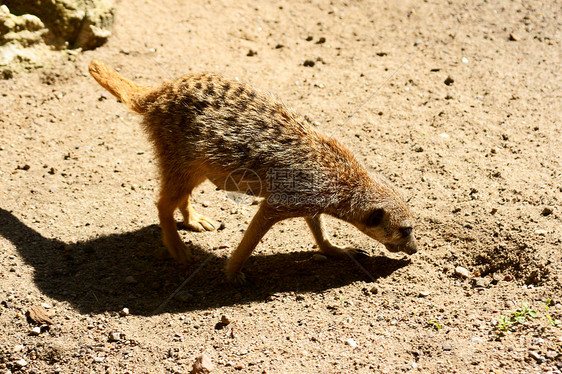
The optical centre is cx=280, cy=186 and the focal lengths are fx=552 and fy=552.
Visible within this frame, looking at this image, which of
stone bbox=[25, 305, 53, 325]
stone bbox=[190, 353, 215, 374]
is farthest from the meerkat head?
stone bbox=[25, 305, 53, 325]

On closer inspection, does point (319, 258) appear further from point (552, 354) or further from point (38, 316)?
point (38, 316)

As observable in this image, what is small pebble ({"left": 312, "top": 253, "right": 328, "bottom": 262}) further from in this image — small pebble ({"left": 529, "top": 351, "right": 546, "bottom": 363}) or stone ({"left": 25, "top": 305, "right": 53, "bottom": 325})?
A: stone ({"left": 25, "top": 305, "right": 53, "bottom": 325})

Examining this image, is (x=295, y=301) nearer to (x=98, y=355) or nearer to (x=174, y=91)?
(x=98, y=355)

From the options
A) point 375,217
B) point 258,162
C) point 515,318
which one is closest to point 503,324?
point 515,318

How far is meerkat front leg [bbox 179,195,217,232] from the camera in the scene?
14.5 feet

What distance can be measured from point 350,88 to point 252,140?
7.80 ft

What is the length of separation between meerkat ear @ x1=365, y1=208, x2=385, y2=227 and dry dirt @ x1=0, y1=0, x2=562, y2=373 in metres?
0.34

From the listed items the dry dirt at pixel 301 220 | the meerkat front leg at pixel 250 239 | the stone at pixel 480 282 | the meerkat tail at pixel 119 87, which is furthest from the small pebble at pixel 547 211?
the meerkat tail at pixel 119 87

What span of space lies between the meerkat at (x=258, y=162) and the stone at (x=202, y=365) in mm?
866

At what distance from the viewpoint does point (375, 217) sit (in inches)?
153

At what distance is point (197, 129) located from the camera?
12.3 ft

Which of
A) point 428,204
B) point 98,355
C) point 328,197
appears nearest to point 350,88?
point 428,204

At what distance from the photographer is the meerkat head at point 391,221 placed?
12.6ft

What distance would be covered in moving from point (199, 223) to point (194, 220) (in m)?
0.05
